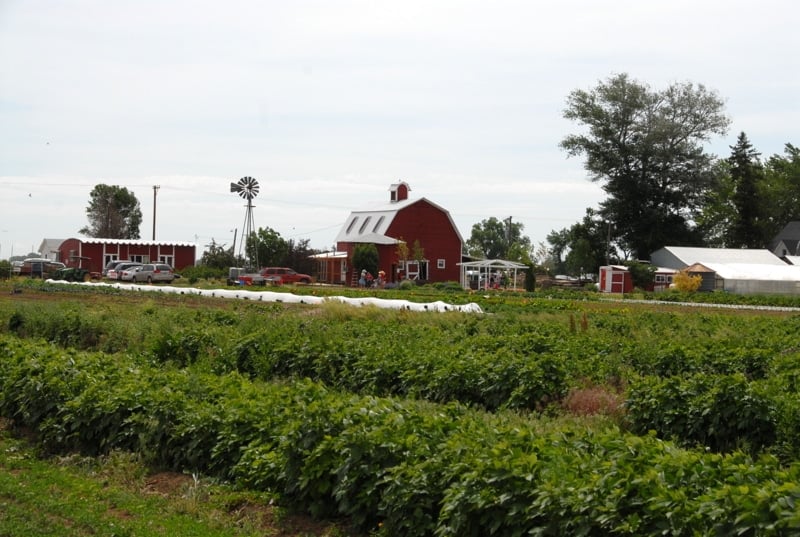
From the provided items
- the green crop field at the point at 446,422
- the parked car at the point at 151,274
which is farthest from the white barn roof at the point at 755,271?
the green crop field at the point at 446,422

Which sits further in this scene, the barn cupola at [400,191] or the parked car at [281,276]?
the barn cupola at [400,191]

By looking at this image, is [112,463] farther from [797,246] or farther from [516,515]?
[797,246]

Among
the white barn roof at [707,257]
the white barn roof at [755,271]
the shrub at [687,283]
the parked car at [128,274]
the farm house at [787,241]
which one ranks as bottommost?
the parked car at [128,274]

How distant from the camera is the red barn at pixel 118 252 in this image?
75688 mm

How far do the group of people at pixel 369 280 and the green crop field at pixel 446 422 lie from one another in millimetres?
42766

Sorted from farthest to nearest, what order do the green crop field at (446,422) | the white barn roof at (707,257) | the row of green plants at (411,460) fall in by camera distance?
the white barn roof at (707,257), the green crop field at (446,422), the row of green plants at (411,460)

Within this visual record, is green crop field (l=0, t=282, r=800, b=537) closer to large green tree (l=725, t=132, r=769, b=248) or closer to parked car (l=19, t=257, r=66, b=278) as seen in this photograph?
parked car (l=19, t=257, r=66, b=278)

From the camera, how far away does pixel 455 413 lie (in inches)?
371

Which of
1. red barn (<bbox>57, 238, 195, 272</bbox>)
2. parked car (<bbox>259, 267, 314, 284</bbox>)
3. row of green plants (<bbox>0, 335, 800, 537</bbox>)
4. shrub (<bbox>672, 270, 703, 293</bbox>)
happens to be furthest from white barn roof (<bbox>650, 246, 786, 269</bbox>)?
row of green plants (<bbox>0, 335, 800, 537</bbox>)

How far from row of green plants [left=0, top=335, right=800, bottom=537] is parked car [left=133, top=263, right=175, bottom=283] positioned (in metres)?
50.3

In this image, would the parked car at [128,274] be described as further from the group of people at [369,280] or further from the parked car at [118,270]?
the group of people at [369,280]

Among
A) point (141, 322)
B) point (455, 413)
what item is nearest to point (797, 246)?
point (141, 322)

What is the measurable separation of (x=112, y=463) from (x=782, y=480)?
762cm

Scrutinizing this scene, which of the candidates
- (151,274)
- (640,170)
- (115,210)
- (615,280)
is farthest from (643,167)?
(115,210)
